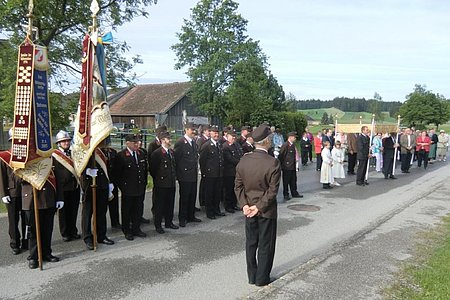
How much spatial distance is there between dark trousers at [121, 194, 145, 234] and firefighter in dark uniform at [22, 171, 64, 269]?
1.21 meters

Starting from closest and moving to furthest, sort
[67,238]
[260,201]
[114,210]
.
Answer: [260,201], [67,238], [114,210]

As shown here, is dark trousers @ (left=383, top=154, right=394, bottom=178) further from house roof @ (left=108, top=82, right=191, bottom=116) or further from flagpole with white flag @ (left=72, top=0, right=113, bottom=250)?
house roof @ (left=108, top=82, right=191, bottom=116)

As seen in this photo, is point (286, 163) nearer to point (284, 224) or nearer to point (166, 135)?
point (284, 224)

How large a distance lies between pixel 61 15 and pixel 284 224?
477 inches

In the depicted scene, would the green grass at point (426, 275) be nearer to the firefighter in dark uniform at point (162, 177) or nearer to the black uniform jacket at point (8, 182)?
the firefighter in dark uniform at point (162, 177)

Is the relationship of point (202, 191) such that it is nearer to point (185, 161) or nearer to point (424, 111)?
point (185, 161)

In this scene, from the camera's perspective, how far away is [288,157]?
1067 cm

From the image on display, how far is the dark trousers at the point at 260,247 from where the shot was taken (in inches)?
186

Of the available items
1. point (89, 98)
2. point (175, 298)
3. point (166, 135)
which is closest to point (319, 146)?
point (166, 135)

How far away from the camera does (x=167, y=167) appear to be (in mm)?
7207

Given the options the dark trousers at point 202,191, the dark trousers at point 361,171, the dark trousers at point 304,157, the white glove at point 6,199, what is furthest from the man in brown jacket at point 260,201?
the dark trousers at point 304,157

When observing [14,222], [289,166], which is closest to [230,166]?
[289,166]

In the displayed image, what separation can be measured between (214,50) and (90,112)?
110ft

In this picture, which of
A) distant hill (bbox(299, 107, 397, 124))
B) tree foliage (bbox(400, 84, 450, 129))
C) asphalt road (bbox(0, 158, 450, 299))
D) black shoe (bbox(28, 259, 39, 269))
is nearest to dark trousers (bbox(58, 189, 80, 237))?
asphalt road (bbox(0, 158, 450, 299))
